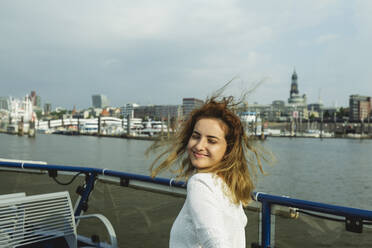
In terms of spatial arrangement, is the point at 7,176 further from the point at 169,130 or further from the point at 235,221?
the point at 235,221

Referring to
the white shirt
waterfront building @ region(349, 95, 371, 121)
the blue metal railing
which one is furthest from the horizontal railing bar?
waterfront building @ region(349, 95, 371, 121)

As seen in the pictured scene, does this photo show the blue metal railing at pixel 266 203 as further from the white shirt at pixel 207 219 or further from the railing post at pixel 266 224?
the white shirt at pixel 207 219

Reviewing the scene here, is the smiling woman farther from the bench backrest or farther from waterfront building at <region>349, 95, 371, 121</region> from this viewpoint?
waterfront building at <region>349, 95, 371, 121</region>

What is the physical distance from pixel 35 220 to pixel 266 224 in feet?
5.39

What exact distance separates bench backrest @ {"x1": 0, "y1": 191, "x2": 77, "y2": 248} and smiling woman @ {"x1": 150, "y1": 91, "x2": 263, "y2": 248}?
1.08 metres

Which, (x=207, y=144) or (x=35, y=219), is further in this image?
(x=35, y=219)

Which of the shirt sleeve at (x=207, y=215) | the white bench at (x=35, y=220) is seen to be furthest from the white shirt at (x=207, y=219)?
the white bench at (x=35, y=220)

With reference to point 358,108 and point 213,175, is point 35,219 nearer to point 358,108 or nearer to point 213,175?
point 213,175

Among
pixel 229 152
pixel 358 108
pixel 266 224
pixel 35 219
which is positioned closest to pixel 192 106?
pixel 229 152

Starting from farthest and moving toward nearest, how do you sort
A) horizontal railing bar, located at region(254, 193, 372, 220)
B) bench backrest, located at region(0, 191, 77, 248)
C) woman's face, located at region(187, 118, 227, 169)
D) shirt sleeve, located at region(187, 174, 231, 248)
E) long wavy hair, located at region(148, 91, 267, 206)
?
bench backrest, located at region(0, 191, 77, 248) < horizontal railing bar, located at region(254, 193, 372, 220) < woman's face, located at region(187, 118, 227, 169) < long wavy hair, located at region(148, 91, 267, 206) < shirt sleeve, located at region(187, 174, 231, 248)

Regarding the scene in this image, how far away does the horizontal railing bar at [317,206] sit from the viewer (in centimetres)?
180

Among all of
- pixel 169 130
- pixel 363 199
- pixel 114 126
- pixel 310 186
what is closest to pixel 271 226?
pixel 169 130

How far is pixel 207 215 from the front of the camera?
119 cm

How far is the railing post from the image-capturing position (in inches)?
86.4
